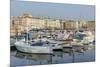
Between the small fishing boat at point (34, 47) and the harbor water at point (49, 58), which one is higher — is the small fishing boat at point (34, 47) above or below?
above

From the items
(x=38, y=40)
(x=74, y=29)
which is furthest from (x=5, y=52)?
(x=74, y=29)

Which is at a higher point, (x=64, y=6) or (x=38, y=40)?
(x=64, y=6)

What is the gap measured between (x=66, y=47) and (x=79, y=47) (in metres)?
0.16

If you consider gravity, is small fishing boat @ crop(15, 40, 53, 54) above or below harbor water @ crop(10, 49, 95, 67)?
above

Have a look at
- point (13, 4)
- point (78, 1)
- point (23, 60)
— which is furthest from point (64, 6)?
point (23, 60)

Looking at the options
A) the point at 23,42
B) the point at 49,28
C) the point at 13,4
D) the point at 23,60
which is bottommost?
the point at 23,60

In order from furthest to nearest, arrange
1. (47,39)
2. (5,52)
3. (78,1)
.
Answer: (78,1) → (47,39) → (5,52)

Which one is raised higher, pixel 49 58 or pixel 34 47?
pixel 34 47

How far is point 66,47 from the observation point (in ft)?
7.19

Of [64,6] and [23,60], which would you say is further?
[64,6]

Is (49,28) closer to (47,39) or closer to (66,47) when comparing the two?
(47,39)

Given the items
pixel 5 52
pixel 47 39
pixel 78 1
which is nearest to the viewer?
pixel 5 52
